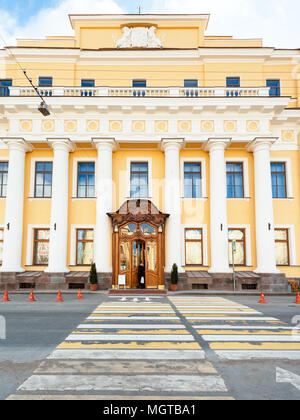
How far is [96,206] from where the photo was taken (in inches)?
847

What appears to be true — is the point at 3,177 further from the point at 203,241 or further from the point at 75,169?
the point at 203,241

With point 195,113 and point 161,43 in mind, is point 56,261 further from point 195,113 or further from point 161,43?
point 161,43

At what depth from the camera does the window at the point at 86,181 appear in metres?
22.5

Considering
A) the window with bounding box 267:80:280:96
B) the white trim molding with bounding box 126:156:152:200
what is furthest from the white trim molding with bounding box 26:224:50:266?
the window with bounding box 267:80:280:96

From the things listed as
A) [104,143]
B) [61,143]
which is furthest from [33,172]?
[104,143]

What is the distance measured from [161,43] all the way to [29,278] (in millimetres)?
20055


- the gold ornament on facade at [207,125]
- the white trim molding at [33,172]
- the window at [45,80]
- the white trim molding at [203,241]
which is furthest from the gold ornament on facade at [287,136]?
the window at [45,80]

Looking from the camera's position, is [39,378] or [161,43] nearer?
[39,378]

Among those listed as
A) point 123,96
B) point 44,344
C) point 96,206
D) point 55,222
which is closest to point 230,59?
point 123,96

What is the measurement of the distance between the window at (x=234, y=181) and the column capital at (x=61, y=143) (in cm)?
1130

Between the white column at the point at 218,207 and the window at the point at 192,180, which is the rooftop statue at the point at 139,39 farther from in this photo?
the window at the point at 192,180

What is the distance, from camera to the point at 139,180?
2261 cm

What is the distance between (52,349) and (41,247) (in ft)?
52.0

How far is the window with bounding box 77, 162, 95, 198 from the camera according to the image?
22.5 metres
